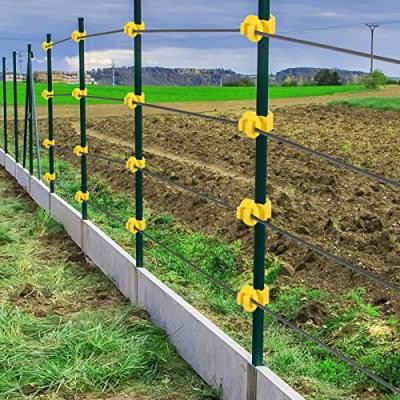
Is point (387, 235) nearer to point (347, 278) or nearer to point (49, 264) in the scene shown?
point (347, 278)

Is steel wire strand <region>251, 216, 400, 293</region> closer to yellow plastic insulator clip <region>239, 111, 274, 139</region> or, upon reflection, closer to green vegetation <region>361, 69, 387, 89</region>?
yellow plastic insulator clip <region>239, 111, 274, 139</region>

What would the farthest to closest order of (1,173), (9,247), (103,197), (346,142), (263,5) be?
1. (346,142)
2. (1,173)
3. (103,197)
4. (9,247)
5. (263,5)

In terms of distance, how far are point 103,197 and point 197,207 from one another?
1.71m

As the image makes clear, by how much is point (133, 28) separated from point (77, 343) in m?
2.35

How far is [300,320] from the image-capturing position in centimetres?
512

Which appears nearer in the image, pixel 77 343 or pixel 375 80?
pixel 77 343

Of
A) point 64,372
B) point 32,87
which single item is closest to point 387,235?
point 64,372

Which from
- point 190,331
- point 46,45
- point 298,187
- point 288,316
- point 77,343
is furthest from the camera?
point 298,187

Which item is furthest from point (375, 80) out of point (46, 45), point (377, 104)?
point (46, 45)

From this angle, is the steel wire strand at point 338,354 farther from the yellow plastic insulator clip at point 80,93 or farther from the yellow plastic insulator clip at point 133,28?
the yellow plastic insulator clip at point 80,93

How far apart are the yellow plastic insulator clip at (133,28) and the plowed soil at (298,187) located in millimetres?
2228

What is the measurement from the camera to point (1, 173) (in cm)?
1323

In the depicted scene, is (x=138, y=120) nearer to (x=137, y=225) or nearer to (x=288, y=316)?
(x=137, y=225)

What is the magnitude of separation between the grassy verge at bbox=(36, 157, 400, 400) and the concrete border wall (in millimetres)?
343
